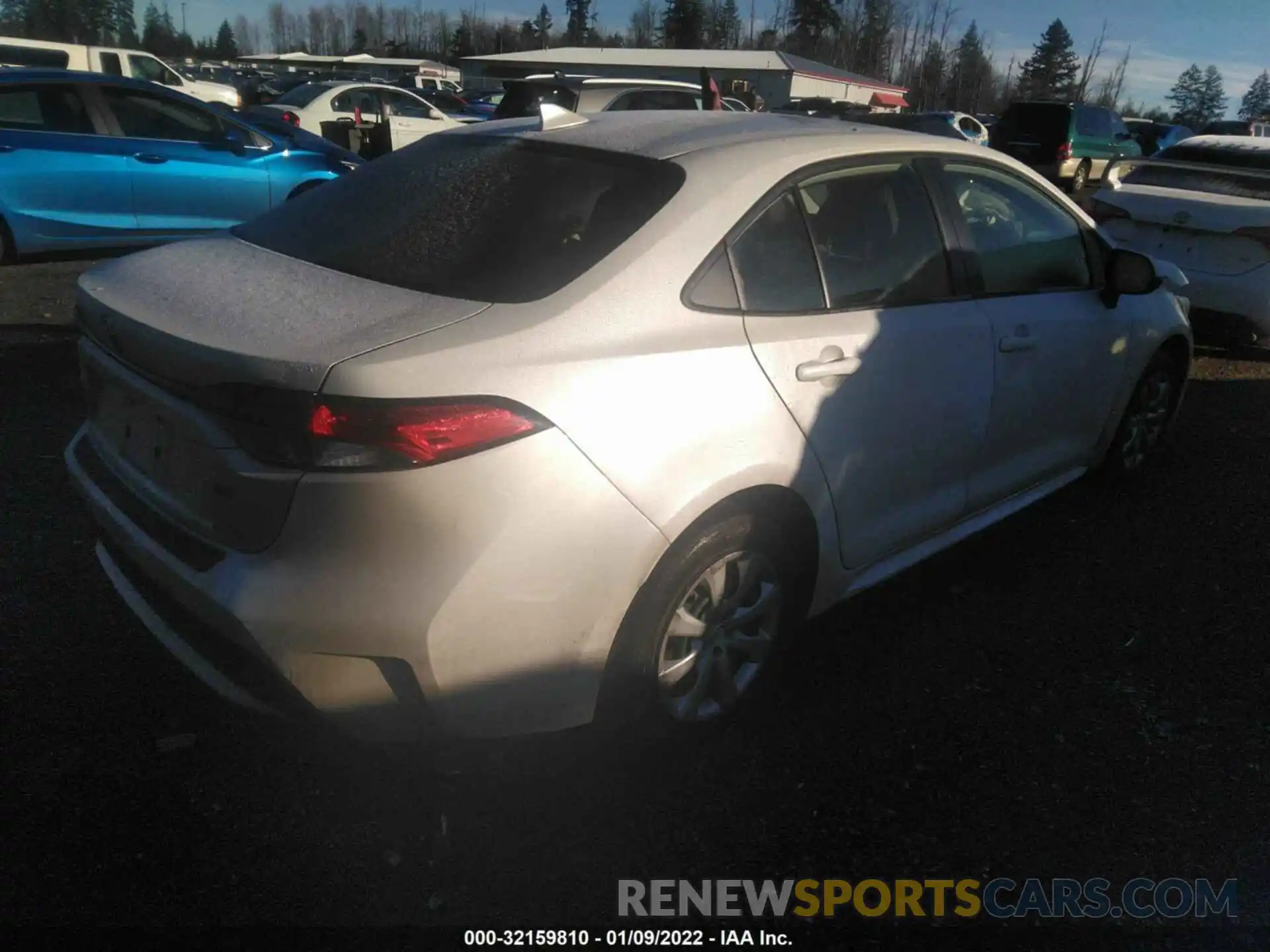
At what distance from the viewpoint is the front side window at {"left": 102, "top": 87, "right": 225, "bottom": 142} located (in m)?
8.00

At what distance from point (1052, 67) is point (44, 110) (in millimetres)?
92242

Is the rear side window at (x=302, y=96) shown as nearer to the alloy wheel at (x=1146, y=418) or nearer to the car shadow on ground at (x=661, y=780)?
the car shadow on ground at (x=661, y=780)

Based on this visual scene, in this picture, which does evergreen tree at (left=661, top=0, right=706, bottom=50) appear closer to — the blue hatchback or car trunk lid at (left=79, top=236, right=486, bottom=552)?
the blue hatchback

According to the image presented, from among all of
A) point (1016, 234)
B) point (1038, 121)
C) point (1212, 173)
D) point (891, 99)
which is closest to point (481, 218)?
point (1016, 234)

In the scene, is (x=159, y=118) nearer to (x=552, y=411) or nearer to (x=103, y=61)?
(x=552, y=411)

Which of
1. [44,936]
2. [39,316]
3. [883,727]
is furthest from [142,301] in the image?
[39,316]

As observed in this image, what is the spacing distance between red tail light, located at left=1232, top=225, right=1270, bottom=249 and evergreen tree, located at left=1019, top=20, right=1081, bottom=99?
86.3 meters

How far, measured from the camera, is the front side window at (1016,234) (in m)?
3.41

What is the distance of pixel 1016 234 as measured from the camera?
3625 millimetres

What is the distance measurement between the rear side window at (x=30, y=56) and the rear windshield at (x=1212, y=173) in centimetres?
1788

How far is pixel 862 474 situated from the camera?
115 inches

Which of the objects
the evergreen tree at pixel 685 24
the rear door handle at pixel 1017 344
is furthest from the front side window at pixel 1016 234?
the evergreen tree at pixel 685 24

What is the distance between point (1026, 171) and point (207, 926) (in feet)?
11.3

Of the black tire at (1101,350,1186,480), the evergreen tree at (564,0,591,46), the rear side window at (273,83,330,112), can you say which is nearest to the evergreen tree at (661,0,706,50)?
the evergreen tree at (564,0,591,46)
